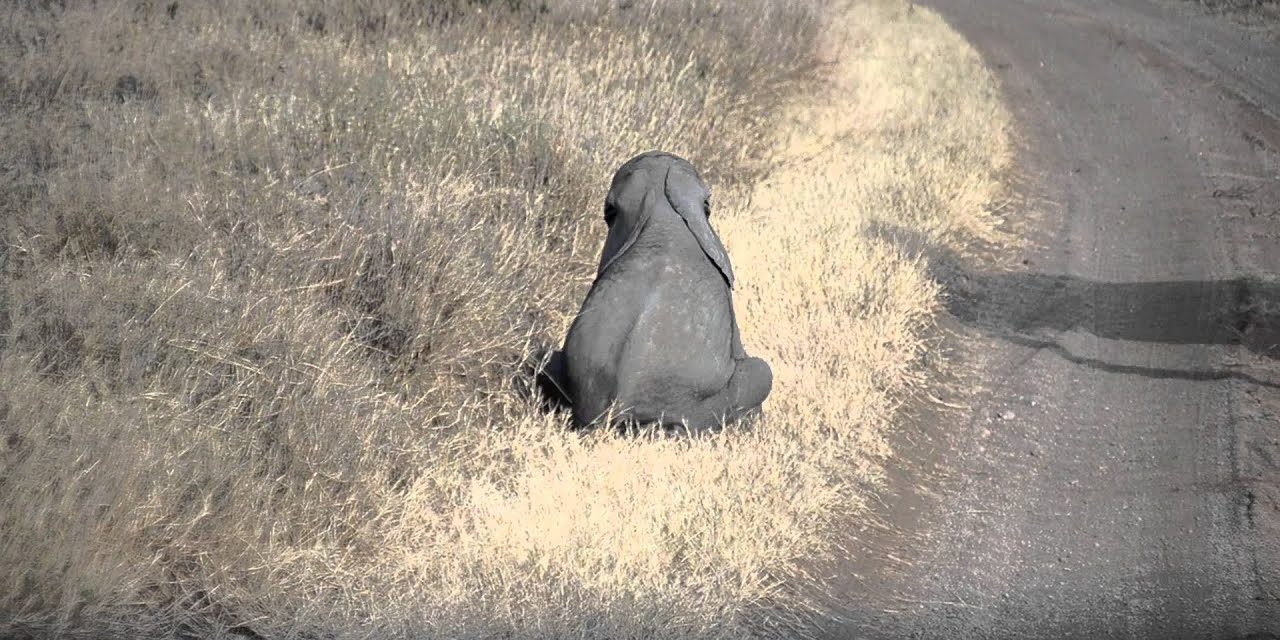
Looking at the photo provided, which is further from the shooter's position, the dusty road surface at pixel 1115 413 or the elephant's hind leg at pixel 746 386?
the elephant's hind leg at pixel 746 386

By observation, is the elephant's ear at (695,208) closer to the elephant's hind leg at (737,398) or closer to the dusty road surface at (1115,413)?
the elephant's hind leg at (737,398)

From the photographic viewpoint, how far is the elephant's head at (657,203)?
20.6 feet

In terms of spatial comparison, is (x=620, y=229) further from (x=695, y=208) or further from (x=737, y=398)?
(x=737, y=398)

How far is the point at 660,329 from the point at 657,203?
0.72 metres

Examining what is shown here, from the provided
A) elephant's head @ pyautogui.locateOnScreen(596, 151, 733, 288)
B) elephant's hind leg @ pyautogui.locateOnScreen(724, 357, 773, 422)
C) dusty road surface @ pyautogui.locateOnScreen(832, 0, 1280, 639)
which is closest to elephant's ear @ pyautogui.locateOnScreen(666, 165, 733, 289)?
elephant's head @ pyautogui.locateOnScreen(596, 151, 733, 288)

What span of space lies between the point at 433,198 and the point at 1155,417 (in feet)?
14.1

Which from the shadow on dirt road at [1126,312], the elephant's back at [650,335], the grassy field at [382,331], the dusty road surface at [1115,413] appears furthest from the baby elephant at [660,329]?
the shadow on dirt road at [1126,312]

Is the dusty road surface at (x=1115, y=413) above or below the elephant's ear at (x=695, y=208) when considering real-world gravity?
below

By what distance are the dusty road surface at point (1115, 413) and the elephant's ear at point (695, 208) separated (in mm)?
1463

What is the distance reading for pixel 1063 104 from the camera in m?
15.5

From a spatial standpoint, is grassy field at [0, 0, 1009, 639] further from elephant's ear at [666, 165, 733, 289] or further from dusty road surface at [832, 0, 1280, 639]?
elephant's ear at [666, 165, 733, 289]

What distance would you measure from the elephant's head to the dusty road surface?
5.23 feet

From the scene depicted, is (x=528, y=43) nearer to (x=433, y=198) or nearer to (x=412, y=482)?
(x=433, y=198)

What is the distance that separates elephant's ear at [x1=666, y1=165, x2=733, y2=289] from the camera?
20.4ft
